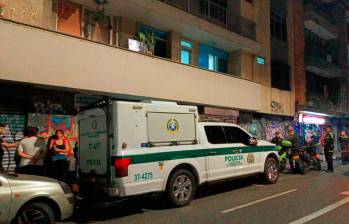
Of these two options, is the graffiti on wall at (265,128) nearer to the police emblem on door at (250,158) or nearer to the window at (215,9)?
the window at (215,9)

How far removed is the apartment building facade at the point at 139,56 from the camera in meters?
11.7

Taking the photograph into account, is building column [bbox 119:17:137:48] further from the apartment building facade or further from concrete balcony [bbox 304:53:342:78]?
concrete balcony [bbox 304:53:342:78]

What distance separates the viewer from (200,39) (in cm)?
1955

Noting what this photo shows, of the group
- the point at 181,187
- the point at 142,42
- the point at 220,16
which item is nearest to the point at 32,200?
the point at 181,187

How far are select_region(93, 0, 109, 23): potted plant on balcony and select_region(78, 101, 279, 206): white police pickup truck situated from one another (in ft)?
22.0

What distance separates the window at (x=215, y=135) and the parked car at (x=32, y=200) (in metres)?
4.08

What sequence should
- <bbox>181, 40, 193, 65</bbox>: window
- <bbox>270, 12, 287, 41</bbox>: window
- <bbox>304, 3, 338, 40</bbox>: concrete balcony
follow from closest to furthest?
<bbox>181, 40, 193, 65</bbox>: window, <bbox>270, 12, 287, 41</bbox>: window, <bbox>304, 3, 338, 40</bbox>: concrete balcony

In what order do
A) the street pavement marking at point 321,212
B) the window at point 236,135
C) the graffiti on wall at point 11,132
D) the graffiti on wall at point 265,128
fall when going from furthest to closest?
the graffiti on wall at point 265,128 < the graffiti on wall at point 11,132 < the window at point 236,135 < the street pavement marking at point 321,212

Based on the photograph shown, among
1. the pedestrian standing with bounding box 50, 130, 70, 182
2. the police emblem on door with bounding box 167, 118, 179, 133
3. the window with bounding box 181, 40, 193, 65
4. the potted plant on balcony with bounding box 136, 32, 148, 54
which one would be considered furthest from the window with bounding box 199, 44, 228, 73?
the pedestrian standing with bounding box 50, 130, 70, 182

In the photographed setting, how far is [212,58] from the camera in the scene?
2128 centimetres

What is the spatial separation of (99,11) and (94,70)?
2868 millimetres

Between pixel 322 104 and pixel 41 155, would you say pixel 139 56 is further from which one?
pixel 322 104

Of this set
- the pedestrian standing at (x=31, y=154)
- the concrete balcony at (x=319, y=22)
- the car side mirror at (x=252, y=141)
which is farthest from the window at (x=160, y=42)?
the concrete balcony at (x=319, y=22)

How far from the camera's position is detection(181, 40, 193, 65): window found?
18.9 m
